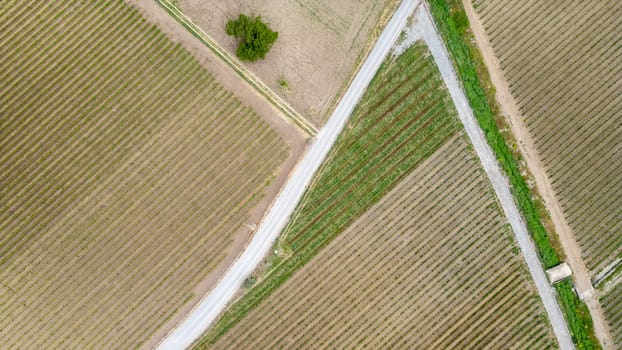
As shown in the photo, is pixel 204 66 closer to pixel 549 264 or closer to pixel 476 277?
pixel 476 277

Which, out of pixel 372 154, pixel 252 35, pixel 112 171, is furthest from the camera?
pixel 372 154

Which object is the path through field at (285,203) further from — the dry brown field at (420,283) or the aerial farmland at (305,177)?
the dry brown field at (420,283)

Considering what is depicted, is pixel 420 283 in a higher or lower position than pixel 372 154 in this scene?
lower

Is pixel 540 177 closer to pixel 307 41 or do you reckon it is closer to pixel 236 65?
pixel 307 41

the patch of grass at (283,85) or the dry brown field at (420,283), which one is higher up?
the patch of grass at (283,85)

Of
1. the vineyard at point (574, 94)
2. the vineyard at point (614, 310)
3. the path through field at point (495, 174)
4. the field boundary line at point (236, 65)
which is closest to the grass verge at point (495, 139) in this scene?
the path through field at point (495, 174)

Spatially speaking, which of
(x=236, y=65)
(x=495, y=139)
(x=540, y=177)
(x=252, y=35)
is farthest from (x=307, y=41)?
(x=540, y=177)
